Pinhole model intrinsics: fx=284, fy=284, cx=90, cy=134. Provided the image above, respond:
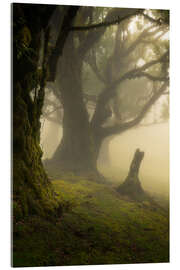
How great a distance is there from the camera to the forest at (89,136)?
4652 millimetres

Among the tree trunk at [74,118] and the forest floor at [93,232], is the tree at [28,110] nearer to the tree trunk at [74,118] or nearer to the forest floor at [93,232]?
the forest floor at [93,232]

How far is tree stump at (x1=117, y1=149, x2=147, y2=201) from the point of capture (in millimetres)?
6303

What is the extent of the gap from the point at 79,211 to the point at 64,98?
11.2 feet

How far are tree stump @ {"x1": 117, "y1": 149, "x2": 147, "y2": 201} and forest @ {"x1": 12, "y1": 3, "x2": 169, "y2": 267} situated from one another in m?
0.02

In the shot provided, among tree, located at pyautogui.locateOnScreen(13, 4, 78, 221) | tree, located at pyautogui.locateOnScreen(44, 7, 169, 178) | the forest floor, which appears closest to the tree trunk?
tree, located at pyautogui.locateOnScreen(44, 7, 169, 178)

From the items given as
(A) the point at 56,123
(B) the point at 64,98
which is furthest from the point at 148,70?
(A) the point at 56,123

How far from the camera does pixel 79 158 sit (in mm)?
7309

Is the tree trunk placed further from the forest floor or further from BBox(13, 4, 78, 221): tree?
BBox(13, 4, 78, 221): tree

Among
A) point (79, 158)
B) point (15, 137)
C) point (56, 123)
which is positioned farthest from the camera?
point (79, 158)

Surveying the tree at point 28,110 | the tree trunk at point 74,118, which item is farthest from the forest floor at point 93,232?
the tree trunk at point 74,118

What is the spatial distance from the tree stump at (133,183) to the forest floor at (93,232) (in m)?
0.18

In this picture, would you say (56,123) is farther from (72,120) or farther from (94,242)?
(94,242)

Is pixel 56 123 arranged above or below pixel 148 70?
below
